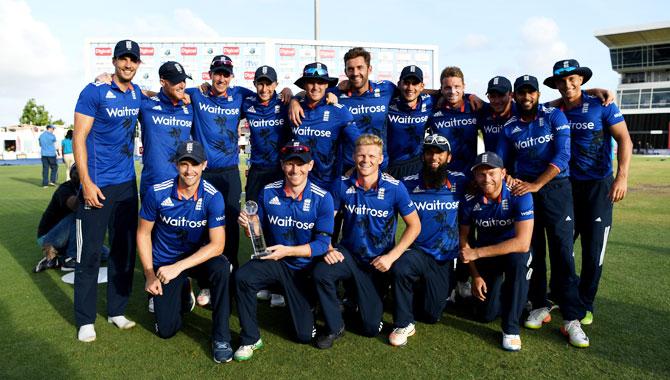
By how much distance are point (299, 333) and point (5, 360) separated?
215 centimetres

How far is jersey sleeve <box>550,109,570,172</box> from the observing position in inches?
161

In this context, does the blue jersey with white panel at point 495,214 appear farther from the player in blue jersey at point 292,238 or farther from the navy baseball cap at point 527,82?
the player in blue jersey at point 292,238

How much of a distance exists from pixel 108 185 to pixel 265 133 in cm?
157

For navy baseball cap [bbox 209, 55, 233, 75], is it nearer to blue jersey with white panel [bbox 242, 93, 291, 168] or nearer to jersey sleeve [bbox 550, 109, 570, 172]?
blue jersey with white panel [bbox 242, 93, 291, 168]

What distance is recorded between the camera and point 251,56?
35.4ft

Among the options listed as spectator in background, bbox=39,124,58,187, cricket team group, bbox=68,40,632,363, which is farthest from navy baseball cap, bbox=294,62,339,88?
spectator in background, bbox=39,124,58,187

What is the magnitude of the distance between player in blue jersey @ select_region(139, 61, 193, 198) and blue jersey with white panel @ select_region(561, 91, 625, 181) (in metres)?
3.56

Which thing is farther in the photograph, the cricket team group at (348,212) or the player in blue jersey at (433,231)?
the player in blue jersey at (433,231)

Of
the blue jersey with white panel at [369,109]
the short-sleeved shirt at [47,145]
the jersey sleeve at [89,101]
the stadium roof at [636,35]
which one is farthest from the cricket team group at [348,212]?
the stadium roof at [636,35]

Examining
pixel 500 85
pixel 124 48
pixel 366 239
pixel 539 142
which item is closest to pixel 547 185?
pixel 539 142

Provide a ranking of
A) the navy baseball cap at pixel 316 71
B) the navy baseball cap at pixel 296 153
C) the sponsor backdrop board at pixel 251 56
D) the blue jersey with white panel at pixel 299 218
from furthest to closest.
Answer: the sponsor backdrop board at pixel 251 56, the navy baseball cap at pixel 316 71, the blue jersey with white panel at pixel 299 218, the navy baseball cap at pixel 296 153

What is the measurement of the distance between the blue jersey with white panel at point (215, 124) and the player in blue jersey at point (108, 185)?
0.63m

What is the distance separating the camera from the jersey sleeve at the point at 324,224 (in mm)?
3959

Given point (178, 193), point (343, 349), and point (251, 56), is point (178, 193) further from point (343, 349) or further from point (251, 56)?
point (251, 56)
